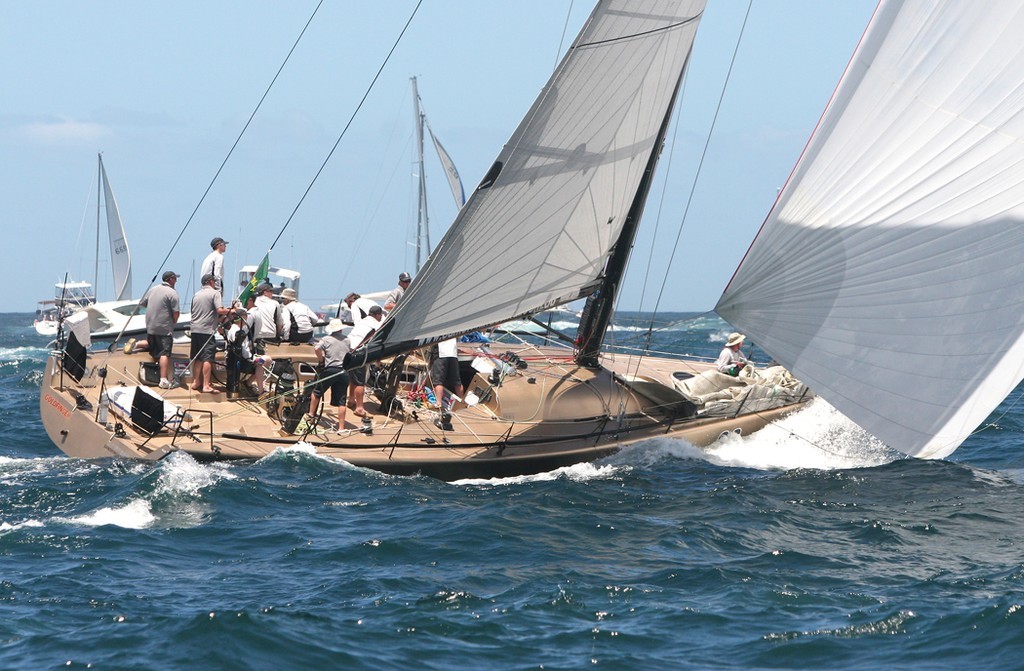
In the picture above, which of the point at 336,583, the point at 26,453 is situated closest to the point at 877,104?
the point at 336,583

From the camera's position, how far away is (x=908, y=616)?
9.30 m

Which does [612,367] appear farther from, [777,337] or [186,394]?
[186,394]

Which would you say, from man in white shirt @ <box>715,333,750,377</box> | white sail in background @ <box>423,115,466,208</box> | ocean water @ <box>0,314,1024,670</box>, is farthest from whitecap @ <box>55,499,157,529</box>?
white sail in background @ <box>423,115,466,208</box>

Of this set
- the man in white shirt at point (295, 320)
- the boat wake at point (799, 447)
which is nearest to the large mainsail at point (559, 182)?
the boat wake at point (799, 447)

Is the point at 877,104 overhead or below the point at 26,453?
overhead

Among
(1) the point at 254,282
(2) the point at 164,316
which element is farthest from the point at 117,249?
(2) the point at 164,316

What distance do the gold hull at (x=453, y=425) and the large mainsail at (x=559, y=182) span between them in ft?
4.39

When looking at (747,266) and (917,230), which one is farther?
(747,266)

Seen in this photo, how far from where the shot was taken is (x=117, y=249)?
5469 centimetres

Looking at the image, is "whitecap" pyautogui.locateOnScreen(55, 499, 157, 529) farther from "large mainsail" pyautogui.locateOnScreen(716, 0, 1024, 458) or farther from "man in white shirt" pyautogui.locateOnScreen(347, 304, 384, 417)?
"large mainsail" pyautogui.locateOnScreen(716, 0, 1024, 458)

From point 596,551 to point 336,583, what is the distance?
2495mm

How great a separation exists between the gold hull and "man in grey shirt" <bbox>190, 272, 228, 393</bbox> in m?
0.29

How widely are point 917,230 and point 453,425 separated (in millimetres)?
5767

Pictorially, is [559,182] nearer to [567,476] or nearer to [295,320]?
[567,476]
